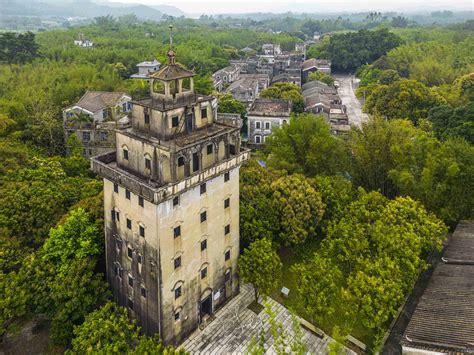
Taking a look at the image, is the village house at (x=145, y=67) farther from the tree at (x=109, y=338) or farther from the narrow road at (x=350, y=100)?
the tree at (x=109, y=338)

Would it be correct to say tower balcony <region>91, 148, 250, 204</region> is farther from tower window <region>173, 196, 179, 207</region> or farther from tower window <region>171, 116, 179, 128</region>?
tower window <region>171, 116, 179, 128</region>

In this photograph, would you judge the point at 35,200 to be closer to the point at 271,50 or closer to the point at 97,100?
the point at 97,100

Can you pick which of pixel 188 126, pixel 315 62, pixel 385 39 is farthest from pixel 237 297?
pixel 385 39

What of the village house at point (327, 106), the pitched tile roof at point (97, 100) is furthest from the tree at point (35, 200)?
the village house at point (327, 106)

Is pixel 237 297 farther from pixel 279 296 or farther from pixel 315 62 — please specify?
pixel 315 62

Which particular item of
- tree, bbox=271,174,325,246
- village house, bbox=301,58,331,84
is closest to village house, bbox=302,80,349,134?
village house, bbox=301,58,331,84

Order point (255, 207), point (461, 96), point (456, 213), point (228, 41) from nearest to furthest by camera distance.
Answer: point (255, 207)
point (456, 213)
point (461, 96)
point (228, 41)

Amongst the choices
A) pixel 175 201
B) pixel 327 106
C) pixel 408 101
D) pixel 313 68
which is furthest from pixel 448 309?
pixel 313 68
